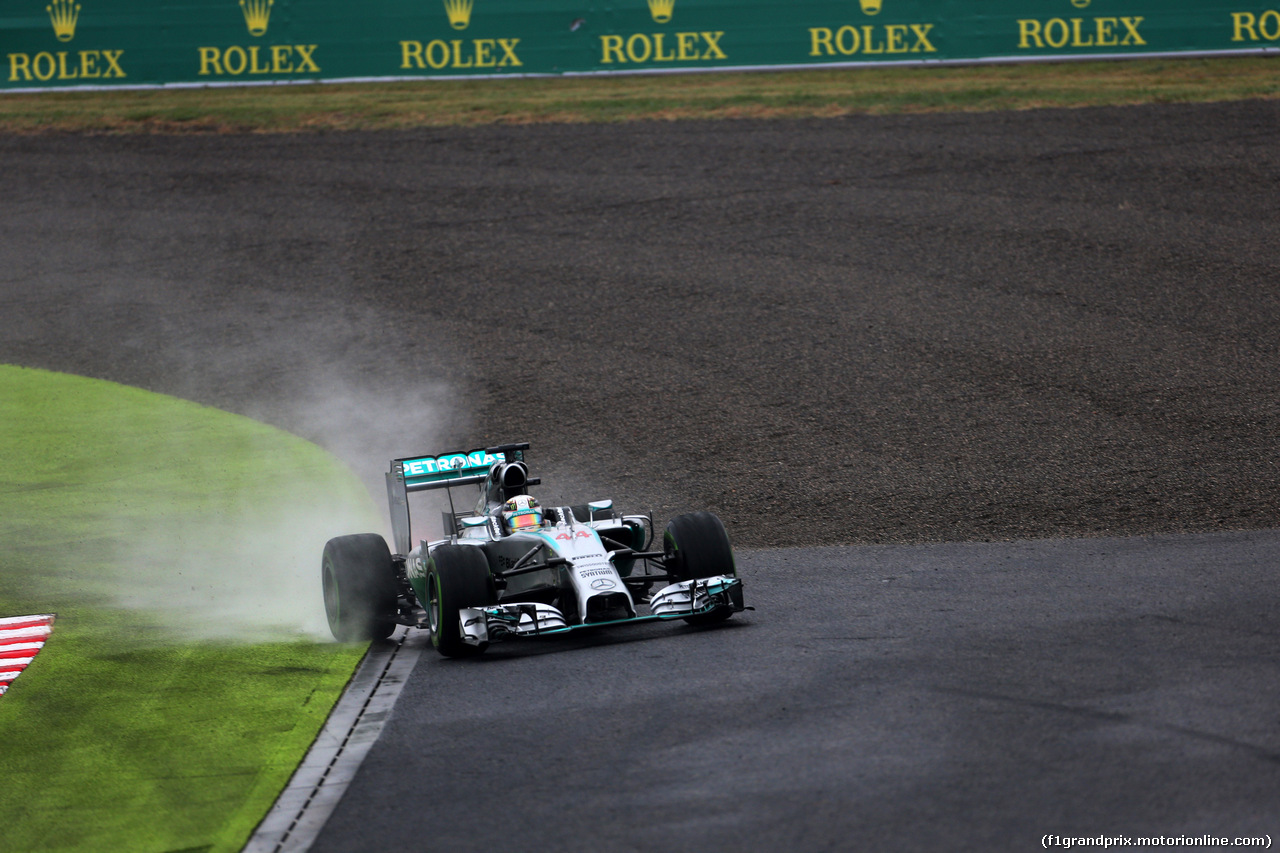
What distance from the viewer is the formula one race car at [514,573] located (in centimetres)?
904

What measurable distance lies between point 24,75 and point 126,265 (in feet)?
20.7

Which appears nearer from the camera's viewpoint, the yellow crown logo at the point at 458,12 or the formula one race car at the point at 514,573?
Result: the formula one race car at the point at 514,573

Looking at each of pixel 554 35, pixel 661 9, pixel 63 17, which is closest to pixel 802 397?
pixel 661 9

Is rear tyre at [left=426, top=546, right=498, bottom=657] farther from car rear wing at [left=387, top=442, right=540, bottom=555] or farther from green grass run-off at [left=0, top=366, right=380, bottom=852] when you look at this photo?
car rear wing at [left=387, top=442, right=540, bottom=555]

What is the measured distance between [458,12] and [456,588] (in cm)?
1902

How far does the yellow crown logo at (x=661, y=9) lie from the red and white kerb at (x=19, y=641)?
1804 centimetres

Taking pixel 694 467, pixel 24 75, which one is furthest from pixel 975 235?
pixel 24 75

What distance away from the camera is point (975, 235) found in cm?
2128

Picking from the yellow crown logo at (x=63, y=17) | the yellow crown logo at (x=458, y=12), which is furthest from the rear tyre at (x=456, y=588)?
the yellow crown logo at (x=63, y=17)

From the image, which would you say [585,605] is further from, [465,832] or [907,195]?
[907,195]

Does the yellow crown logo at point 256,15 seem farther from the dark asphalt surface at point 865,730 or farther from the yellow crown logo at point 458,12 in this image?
the dark asphalt surface at point 865,730

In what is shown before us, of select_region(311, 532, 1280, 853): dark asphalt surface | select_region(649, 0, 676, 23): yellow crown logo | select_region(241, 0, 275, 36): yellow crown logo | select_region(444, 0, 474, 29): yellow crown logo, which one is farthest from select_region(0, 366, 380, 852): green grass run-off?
select_region(649, 0, 676, 23): yellow crown logo

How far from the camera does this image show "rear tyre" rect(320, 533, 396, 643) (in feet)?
31.8

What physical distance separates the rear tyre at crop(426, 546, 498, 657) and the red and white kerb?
2844 mm
